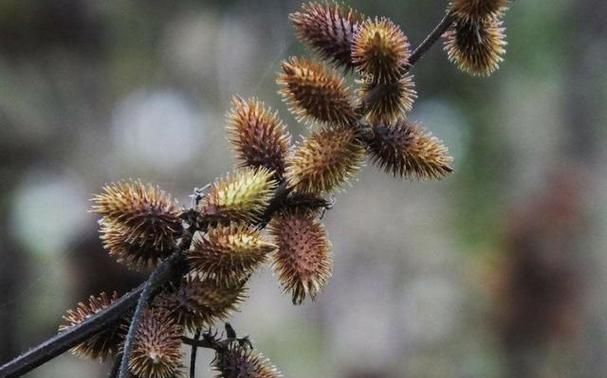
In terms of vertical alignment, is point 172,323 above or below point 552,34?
below

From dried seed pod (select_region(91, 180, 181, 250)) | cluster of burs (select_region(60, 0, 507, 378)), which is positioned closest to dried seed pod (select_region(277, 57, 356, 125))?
cluster of burs (select_region(60, 0, 507, 378))

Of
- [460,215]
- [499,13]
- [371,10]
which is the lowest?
[499,13]

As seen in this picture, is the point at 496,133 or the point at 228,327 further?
the point at 496,133

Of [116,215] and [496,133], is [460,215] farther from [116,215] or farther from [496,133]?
[116,215]

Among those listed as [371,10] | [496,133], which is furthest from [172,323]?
[496,133]

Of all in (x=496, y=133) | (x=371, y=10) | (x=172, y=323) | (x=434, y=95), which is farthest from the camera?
(x=496, y=133)

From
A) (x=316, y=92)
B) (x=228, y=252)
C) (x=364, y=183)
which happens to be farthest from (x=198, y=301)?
(x=364, y=183)
